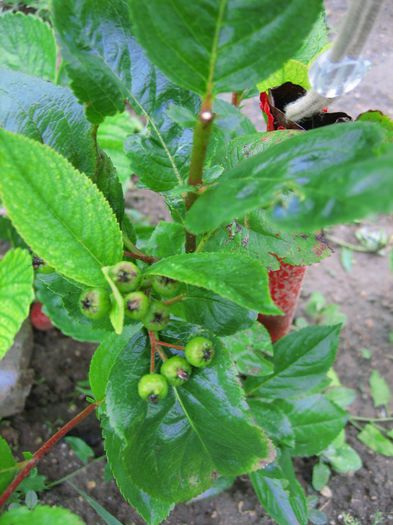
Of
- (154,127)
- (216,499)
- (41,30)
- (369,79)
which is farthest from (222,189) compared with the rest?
(369,79)

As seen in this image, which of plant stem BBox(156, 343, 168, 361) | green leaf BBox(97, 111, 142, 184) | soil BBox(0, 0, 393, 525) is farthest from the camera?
green leaf BBox(97, 111, 142, 184)

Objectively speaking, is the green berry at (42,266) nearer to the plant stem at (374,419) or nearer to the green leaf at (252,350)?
the green leaf at (252,350)

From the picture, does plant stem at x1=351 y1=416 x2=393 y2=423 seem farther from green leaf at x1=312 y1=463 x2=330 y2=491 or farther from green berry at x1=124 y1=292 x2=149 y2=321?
green berry at x1=124 y1=292 x2=149 y2=321

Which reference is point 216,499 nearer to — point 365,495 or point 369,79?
point 365,495

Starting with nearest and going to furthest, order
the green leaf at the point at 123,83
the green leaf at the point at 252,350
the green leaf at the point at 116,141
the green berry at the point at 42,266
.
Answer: the green leaf at the point at 123,83 < the green berry at the point at 42,266 < the green leaf at the point at 252,350 < the green leaf at the point at 116,141

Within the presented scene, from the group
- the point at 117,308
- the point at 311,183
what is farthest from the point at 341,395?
the point at 311,183

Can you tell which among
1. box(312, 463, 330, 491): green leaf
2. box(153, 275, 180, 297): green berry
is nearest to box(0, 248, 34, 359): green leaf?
box(153, 275, 180, 297): green berry

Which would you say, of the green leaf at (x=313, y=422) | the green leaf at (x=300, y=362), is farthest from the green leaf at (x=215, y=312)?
the green leaf at (x=313, y=422)
